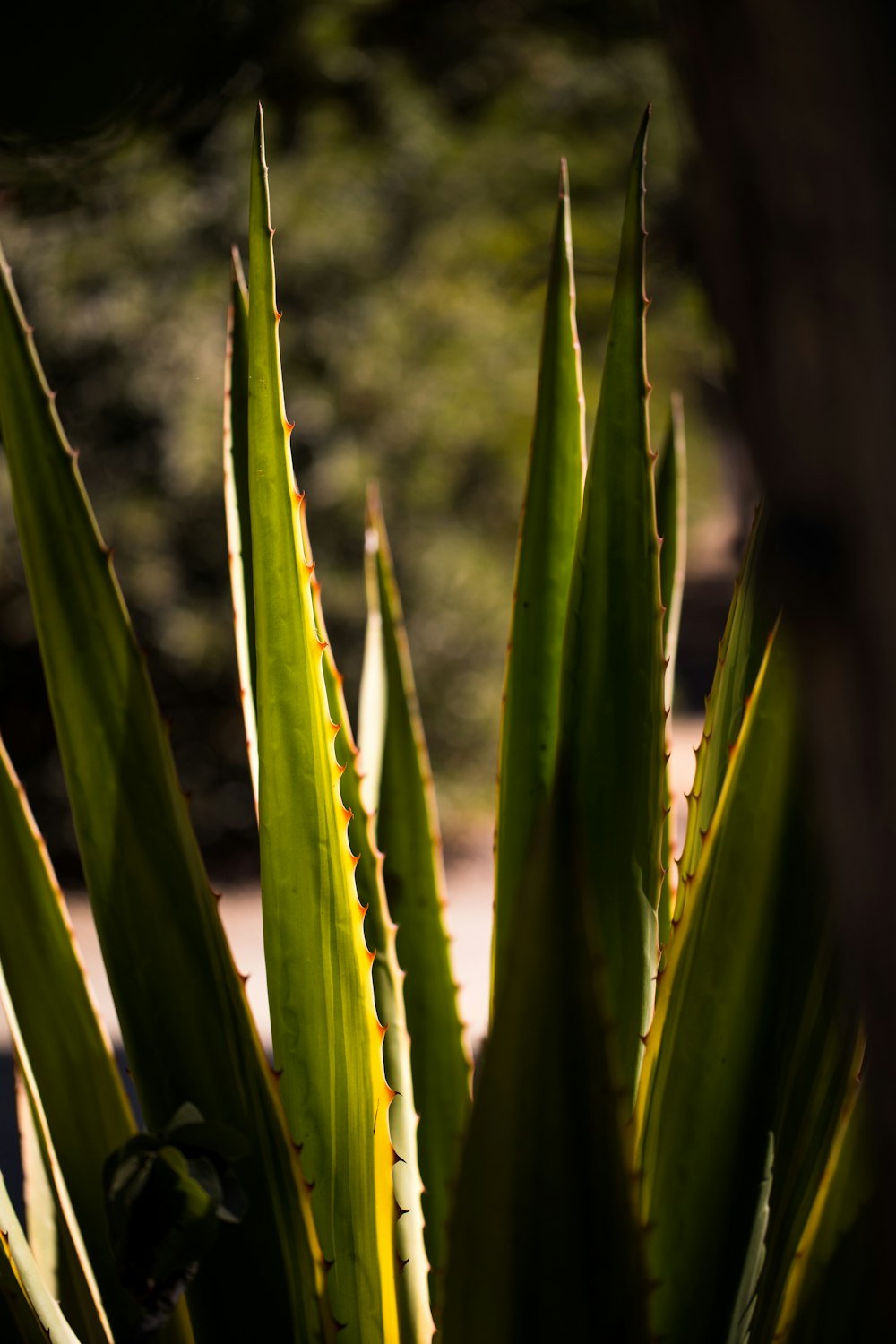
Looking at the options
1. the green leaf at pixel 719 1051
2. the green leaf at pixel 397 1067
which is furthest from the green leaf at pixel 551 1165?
the green leaf at pixel 397 1067

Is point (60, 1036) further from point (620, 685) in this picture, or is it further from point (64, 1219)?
point (620, 685)

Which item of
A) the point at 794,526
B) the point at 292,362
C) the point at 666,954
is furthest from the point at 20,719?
the point at 794,526

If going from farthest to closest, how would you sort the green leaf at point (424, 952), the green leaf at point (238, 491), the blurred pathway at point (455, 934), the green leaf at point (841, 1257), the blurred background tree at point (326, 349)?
the blurred background tree at point (326, 349) < the blurred pathway at point (455, 934) < the green leaf at point (424, 952) < the green leaf at point (238, 491) < the green leaf at point (841, 1257)

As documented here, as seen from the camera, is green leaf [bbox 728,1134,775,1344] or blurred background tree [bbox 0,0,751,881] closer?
green leaf [bbox 728,1134,775,1344]

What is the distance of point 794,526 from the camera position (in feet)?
0.84

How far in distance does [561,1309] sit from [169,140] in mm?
4420

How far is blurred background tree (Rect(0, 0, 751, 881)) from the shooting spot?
3.93 m

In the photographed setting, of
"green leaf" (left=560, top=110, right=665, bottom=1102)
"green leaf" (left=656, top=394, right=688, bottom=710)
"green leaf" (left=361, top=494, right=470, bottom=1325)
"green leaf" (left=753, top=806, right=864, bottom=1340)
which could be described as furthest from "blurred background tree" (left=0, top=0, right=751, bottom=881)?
"green leaf" (left=753, top=806, right=864, bottom=1340)

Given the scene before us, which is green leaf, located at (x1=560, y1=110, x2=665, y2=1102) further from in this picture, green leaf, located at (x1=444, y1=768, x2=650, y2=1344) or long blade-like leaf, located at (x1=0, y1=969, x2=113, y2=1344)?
long blade-like leaf, located at (x1=0, y1=969, x2=113, y2=1344)

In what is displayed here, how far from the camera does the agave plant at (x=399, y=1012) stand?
1.76 ft

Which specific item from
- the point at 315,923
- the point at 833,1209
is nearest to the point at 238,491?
the point at 315,923

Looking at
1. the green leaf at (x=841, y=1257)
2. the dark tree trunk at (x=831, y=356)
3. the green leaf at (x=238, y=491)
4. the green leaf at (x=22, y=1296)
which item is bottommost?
the green leaf at (x=841, y=1257)

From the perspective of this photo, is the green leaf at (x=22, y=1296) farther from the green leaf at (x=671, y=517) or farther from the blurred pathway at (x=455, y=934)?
the blurred pathway at (x=455, y=934)

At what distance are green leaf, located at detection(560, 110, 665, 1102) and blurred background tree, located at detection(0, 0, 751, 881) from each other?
2871 millimetres
